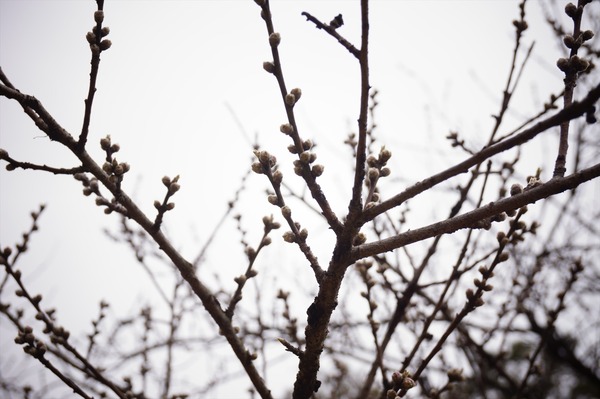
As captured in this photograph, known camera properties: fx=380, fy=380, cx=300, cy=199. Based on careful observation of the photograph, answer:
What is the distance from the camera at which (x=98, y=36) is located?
59.8 inches

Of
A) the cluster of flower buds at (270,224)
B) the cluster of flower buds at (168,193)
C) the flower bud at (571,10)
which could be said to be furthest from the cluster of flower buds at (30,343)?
the flower bud at (571,10)

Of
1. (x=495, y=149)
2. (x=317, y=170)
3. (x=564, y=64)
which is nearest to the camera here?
(x=495, y=149)

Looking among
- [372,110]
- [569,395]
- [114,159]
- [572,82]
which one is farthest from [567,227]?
[569,395]

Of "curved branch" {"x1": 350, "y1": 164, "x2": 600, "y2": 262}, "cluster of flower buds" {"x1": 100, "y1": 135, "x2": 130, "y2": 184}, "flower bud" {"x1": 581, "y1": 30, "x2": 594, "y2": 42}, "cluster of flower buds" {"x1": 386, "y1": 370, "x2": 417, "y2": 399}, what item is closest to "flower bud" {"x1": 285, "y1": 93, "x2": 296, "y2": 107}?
"curved branch" {"x1": 350, "y1": 164, "x2": 600, "y2": 262}

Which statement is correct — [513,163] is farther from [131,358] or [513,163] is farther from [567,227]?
[131,358]

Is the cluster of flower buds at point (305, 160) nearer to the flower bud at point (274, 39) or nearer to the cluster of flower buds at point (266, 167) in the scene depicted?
the cluster of flower buds at point (266, 167)

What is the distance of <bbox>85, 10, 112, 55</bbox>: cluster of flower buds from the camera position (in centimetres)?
149

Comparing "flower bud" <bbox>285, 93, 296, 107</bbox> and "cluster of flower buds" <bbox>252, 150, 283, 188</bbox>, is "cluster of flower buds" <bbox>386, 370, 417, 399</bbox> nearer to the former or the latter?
"cluster of flower buds" <bbox>252, 150, 283, 188</bbox>

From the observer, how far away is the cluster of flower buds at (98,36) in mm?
1493

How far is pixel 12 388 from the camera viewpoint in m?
4.32

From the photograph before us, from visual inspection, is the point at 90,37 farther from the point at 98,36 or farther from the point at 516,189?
the point at 516,189

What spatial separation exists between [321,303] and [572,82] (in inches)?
54.1

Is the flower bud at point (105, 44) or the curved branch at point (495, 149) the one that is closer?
the curved branch at point (495, 149)

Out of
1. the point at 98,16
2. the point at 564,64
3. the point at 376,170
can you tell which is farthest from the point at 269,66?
the point at 564,64
